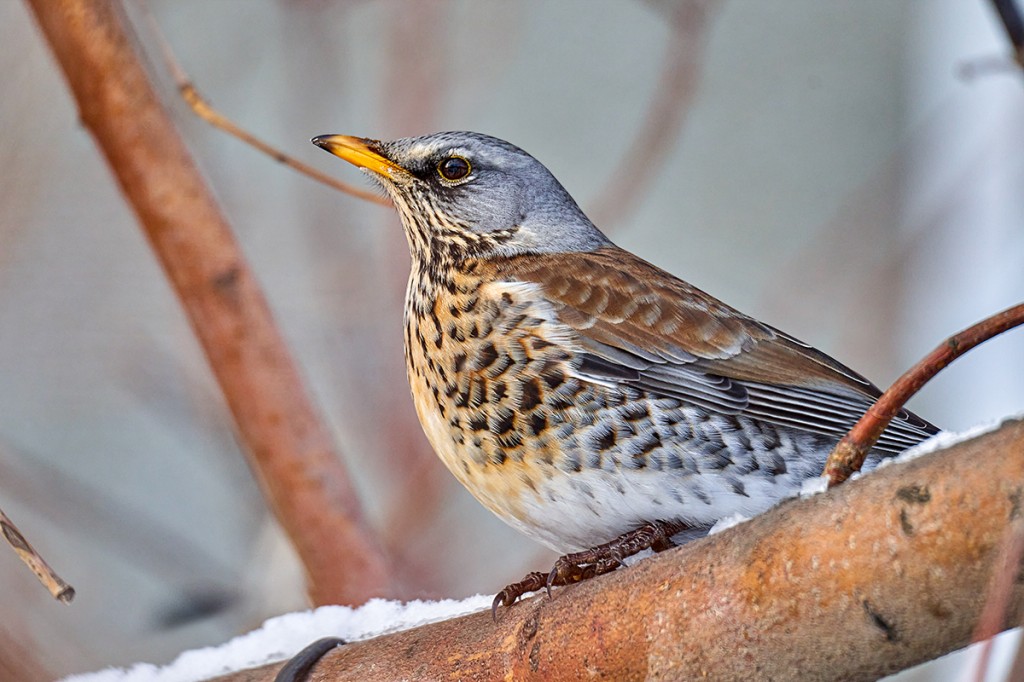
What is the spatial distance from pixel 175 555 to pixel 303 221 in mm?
1320

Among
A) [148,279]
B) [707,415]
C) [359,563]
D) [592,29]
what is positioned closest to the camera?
[707,415]

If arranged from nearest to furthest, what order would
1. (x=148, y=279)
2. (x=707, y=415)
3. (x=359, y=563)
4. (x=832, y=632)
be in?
(x=832, y=632)
(x=707, y=415)
(x=359, y=563)
(x=148, y=279)

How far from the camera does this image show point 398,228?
13.6 ft

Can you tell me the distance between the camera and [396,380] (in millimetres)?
3891

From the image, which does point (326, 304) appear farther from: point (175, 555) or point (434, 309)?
point (434, 309)

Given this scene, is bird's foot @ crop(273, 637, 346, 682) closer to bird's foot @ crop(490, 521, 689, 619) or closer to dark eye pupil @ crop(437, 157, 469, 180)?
bird's foot @ crop(490, 521, 689, 619)

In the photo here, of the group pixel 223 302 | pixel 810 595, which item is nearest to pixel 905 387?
pixel 810 595

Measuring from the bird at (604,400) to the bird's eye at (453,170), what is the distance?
17 cm

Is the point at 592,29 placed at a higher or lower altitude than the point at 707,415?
higher

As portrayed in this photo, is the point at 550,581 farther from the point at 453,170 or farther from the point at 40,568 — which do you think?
the point at 453,170

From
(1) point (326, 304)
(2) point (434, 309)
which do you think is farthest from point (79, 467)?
(2) point (434, 309)

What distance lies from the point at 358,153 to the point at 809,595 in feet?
4.83

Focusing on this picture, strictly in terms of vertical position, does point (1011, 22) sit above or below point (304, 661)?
above

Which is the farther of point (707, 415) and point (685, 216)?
point (685, 216)
